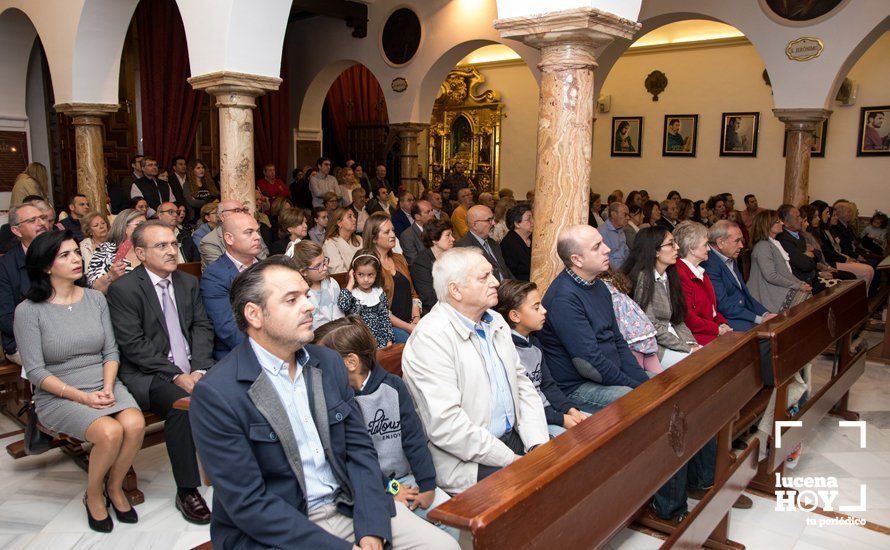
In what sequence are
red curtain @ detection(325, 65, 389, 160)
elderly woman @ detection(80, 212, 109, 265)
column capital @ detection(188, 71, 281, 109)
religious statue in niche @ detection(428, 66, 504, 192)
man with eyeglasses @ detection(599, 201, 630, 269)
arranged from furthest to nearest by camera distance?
religious statue in niche @ detection(428, 66, 504, 192) → red curtain @ detection(325, 65, 389, 160) → man with eyeglasses @ detection(599, 201, 630, 269) → column capital @ detection(188, 71, 281, 109) → elderly woman @ detection(80, 212, 109, 265)

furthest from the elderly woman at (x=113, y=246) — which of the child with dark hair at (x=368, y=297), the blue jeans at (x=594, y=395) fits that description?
the blue jeans at (x=594, y=395)

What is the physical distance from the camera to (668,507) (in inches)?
132

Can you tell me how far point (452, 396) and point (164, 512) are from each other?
1.84 m

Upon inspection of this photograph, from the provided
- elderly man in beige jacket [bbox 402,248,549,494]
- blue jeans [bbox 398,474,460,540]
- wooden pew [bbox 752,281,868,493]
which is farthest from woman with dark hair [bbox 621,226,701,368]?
blue jeans [bbox 398,474,460,540]

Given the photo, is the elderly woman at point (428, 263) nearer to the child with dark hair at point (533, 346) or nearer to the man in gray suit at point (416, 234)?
the man in gray suit at point (416, 234)

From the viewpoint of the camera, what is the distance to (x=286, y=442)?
2041 millimetres

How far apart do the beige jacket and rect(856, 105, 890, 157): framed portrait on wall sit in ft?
34.8

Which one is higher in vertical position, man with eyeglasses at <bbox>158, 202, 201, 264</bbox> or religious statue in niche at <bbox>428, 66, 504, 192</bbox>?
religious statue in niche at <bbox>428, 66, 504, 192</bbox>

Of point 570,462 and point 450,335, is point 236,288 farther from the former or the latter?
point 570,462

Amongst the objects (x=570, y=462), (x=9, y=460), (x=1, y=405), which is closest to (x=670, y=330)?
(x=570, y=462)

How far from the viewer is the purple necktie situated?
3637 mm

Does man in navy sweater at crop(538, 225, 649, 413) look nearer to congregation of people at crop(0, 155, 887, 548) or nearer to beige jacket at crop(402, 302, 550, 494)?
congregation of people at crop(0, 155, 887, 548)

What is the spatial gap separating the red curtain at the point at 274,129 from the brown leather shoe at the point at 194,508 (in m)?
9.38

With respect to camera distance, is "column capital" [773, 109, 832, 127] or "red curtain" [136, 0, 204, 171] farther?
"red curtain" [136, 0, 204, 171]
